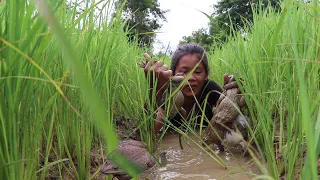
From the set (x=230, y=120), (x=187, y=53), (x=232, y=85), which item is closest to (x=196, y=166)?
(x=230, y=120)

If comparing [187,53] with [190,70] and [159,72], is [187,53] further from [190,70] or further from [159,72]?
[159,72]

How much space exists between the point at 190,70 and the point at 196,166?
926 mm

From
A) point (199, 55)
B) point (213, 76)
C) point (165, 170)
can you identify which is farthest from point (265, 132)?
point (213, 76)

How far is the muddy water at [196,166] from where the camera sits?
128 cm

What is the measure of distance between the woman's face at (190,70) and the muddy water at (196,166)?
0.56 metres

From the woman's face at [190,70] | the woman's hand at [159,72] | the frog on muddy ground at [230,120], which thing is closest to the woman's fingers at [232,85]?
the frog on muddy ground at [230,120]

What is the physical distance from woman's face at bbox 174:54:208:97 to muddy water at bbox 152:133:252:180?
563mm

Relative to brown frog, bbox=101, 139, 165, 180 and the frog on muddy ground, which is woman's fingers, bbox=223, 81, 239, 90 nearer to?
the frog on muddy ground

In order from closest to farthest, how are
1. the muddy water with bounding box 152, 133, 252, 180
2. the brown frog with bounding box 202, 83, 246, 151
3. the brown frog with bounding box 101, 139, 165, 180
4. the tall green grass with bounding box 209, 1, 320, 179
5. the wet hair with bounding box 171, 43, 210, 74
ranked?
the tall green grass with bounding box 209, 1, 320, 179 → the brown frog with bounding box 101, 139, 165, 180 → the muddy water with bounding box 152, 133, 252, 180 → the brown frog with bounding box 202, 83, 246, 151 → the wet hair with bounding box 171, 43, 210, 74

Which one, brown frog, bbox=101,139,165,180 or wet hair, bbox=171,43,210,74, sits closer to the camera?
brown frog, bbox=101,139,165,180

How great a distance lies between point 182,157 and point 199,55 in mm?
958

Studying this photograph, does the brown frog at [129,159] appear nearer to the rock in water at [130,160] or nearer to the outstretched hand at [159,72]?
the rock in water at [130,160]

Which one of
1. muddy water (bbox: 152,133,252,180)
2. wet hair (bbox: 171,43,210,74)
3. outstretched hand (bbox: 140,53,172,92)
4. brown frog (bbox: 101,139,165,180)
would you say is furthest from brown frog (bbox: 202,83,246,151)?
wet hair (bbox: 171,43,210,74)

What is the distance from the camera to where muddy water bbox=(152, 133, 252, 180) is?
1.28m
